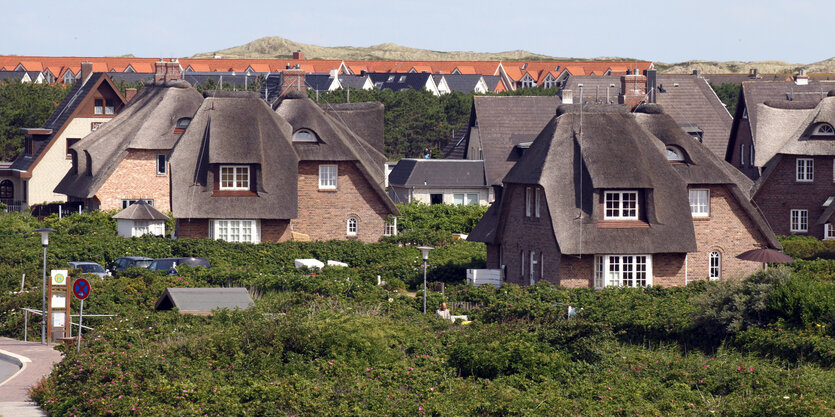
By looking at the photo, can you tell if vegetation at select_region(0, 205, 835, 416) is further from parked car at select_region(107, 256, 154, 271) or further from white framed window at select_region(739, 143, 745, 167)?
white framed window at select_region(739, 143, 745, 167)

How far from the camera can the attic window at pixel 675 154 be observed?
4012 cm

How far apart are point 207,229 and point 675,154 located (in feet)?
58.0

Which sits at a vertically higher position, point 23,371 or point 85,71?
point 85,71

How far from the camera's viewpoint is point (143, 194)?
190 feet

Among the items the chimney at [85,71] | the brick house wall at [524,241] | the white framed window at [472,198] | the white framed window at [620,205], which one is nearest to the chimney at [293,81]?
the white framed window at [472,198]

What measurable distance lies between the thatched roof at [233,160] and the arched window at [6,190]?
2782cm

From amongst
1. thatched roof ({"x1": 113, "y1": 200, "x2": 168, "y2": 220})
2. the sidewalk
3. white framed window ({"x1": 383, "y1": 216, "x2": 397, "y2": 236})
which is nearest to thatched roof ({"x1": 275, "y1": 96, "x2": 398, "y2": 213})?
white framed window ({"x1": 383, "y1": 216, "x2": 397, "y2": 236})

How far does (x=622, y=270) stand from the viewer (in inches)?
1468

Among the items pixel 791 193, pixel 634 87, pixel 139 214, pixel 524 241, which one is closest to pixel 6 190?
pixel 139 214

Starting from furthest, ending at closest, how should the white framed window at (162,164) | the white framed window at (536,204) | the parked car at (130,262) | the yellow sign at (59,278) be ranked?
the white framed window at (162,164) → the parked car at (130,262) → the white framed window at (536,204) → the yellow sign at (59,278)

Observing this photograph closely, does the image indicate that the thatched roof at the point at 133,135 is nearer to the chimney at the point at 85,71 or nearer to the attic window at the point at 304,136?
the attic window at the point at 304,136

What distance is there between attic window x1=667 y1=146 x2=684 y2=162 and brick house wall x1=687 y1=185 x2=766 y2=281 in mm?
994

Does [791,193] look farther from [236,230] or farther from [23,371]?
[23,371]

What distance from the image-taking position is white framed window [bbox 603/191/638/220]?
3753 cm
